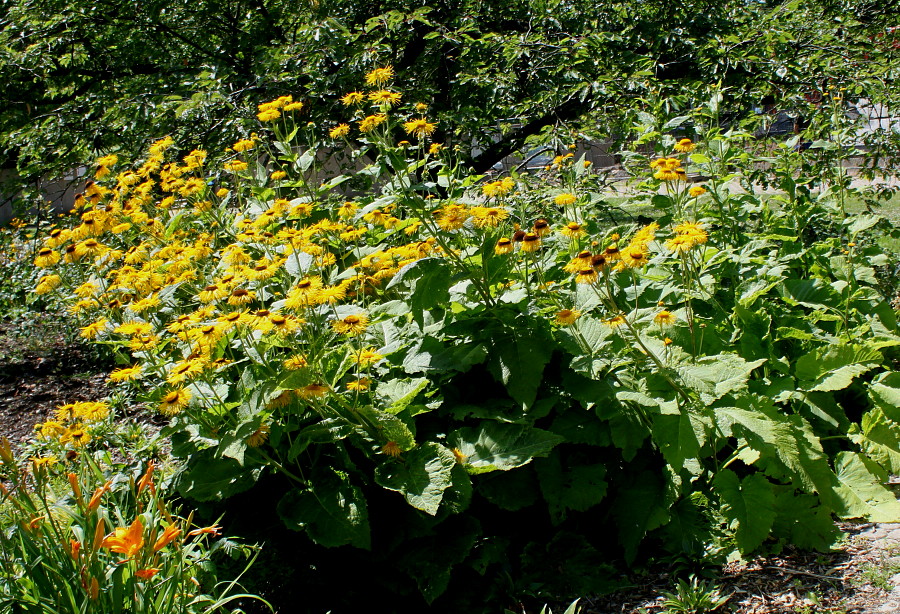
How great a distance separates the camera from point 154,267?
10.1ft

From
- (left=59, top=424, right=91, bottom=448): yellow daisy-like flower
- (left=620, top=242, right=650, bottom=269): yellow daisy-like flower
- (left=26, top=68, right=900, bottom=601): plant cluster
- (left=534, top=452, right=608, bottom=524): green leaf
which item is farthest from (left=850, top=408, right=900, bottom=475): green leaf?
(left=59, top=424, right=91, bottom=448): yellow daisy-like flower

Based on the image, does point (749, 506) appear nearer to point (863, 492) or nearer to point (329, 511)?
point (863, 492)

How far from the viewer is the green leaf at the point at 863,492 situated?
7.44ft

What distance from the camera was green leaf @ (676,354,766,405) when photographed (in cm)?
217

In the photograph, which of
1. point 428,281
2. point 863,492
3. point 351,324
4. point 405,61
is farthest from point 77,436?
point 405,61

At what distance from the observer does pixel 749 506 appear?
2248mm

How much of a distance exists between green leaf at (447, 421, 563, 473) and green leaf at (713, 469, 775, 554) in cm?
55

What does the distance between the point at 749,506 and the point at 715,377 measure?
0.41 m

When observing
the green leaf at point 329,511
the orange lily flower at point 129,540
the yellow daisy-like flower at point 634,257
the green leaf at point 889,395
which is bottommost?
the green leaf at point 889,395

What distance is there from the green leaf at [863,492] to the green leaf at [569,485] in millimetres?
750

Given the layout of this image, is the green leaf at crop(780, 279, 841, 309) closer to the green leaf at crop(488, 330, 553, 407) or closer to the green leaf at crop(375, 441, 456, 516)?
the green leaf at crop(488, 330, 553, 407)

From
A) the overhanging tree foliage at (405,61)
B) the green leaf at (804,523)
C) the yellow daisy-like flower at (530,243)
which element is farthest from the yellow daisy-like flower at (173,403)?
the overhanging tree foliage at (405,61)

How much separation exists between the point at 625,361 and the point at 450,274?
0.66 metres

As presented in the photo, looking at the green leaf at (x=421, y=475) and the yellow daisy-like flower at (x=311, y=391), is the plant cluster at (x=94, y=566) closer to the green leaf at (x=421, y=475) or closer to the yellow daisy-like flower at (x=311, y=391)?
the yellow daisy-like flower at (x=311, y=391)
